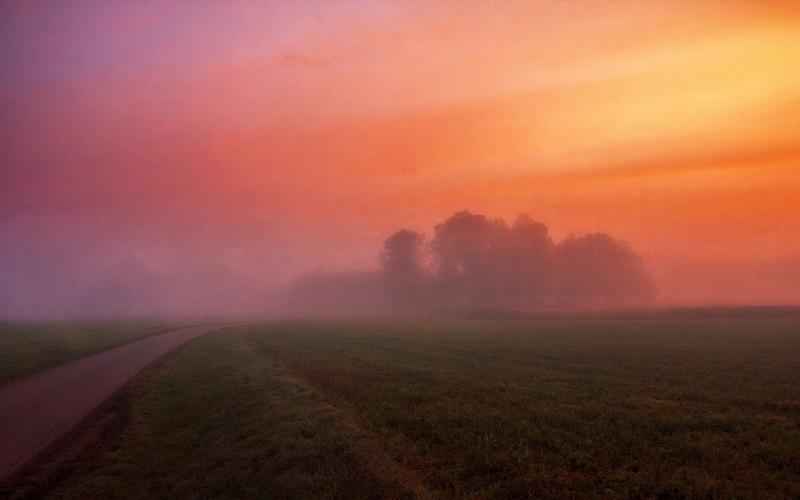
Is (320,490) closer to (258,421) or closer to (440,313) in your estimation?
(258,421)

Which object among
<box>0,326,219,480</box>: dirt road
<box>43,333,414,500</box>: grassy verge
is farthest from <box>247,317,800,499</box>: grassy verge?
<box>0,326,219,480</box>: dirt road

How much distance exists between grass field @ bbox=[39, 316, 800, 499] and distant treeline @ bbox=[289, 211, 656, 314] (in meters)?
80.5

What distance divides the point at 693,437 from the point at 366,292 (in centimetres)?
16609

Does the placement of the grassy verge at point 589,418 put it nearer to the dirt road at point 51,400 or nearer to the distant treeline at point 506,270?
the dirt road at point 51,400

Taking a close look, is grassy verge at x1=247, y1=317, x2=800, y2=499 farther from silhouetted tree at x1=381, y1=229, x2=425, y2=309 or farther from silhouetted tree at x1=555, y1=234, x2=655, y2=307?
silhouetted tree at x1=381, y1=229, x2=425, y2=309

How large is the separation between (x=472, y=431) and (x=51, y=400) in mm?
22233

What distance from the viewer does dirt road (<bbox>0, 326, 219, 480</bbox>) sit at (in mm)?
16875

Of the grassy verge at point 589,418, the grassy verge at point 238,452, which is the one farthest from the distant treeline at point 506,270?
the grassy verge at point 238,452

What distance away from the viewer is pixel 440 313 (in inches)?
4596

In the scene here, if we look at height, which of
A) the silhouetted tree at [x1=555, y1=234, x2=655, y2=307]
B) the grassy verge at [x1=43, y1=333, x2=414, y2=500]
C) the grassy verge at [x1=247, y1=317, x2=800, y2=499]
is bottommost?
the grassy verge at [x1=43, y1=333, x2=414, y2=500]

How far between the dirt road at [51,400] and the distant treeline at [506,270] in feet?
269

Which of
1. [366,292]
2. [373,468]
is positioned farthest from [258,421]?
[366,292]

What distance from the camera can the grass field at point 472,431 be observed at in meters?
11.1

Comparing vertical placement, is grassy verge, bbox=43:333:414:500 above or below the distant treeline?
below
